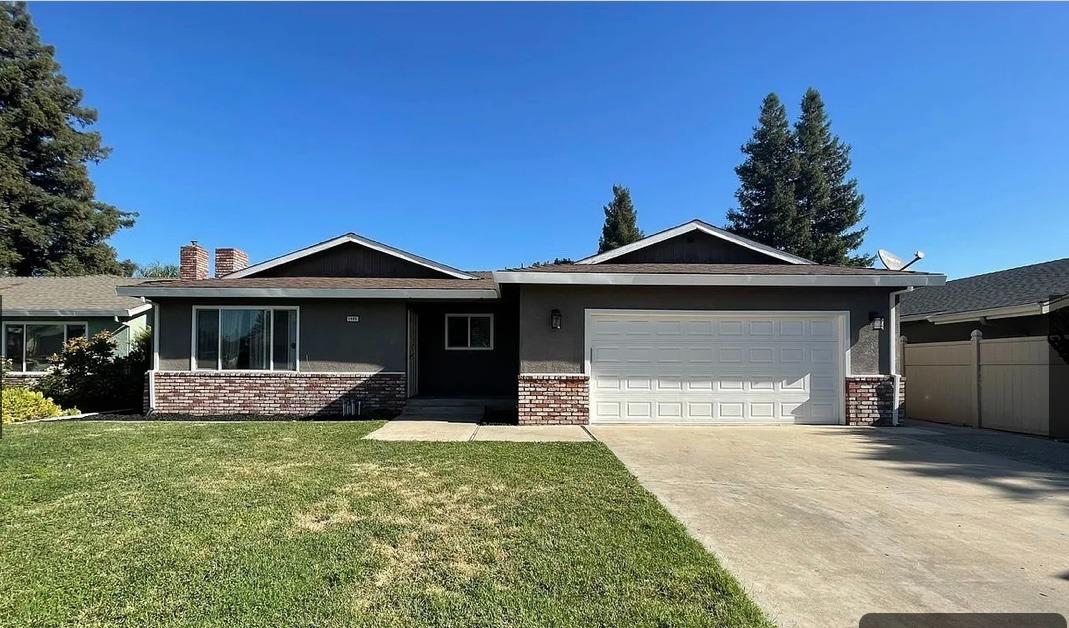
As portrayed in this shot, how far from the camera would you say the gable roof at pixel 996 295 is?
979 cm

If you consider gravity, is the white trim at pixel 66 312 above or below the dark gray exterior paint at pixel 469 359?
above

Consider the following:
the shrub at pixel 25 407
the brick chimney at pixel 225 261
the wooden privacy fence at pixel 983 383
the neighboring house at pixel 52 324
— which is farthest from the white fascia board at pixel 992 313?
the neighboring house at pixel 52 324

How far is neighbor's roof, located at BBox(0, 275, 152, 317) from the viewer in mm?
13266

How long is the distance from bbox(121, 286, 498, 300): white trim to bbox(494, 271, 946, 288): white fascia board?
174 centimetres

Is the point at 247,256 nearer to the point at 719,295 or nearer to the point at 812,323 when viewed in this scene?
the point at 719,295

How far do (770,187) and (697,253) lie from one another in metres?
27.7

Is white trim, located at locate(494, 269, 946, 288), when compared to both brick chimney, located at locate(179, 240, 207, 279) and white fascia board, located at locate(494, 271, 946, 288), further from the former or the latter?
brick chimney, located at locate(179, 240, 207, 279)

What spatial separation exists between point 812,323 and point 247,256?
45.4ft

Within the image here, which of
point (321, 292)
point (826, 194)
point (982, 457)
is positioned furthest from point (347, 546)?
point (826, 194)

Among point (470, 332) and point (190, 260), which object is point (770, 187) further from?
point (190, 260)

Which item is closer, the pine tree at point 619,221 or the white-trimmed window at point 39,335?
the white-trimmed window at point 39,335

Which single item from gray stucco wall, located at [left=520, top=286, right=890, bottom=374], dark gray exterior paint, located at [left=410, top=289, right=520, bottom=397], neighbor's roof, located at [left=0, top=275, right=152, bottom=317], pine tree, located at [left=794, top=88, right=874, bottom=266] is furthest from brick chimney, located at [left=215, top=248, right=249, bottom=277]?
pine tree, located at [left=794, top=88, right=874, bottom=266]

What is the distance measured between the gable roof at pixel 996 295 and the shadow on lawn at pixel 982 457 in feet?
7.96

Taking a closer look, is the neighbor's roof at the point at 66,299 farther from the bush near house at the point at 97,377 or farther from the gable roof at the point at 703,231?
the gable roof at the point at 703,231
